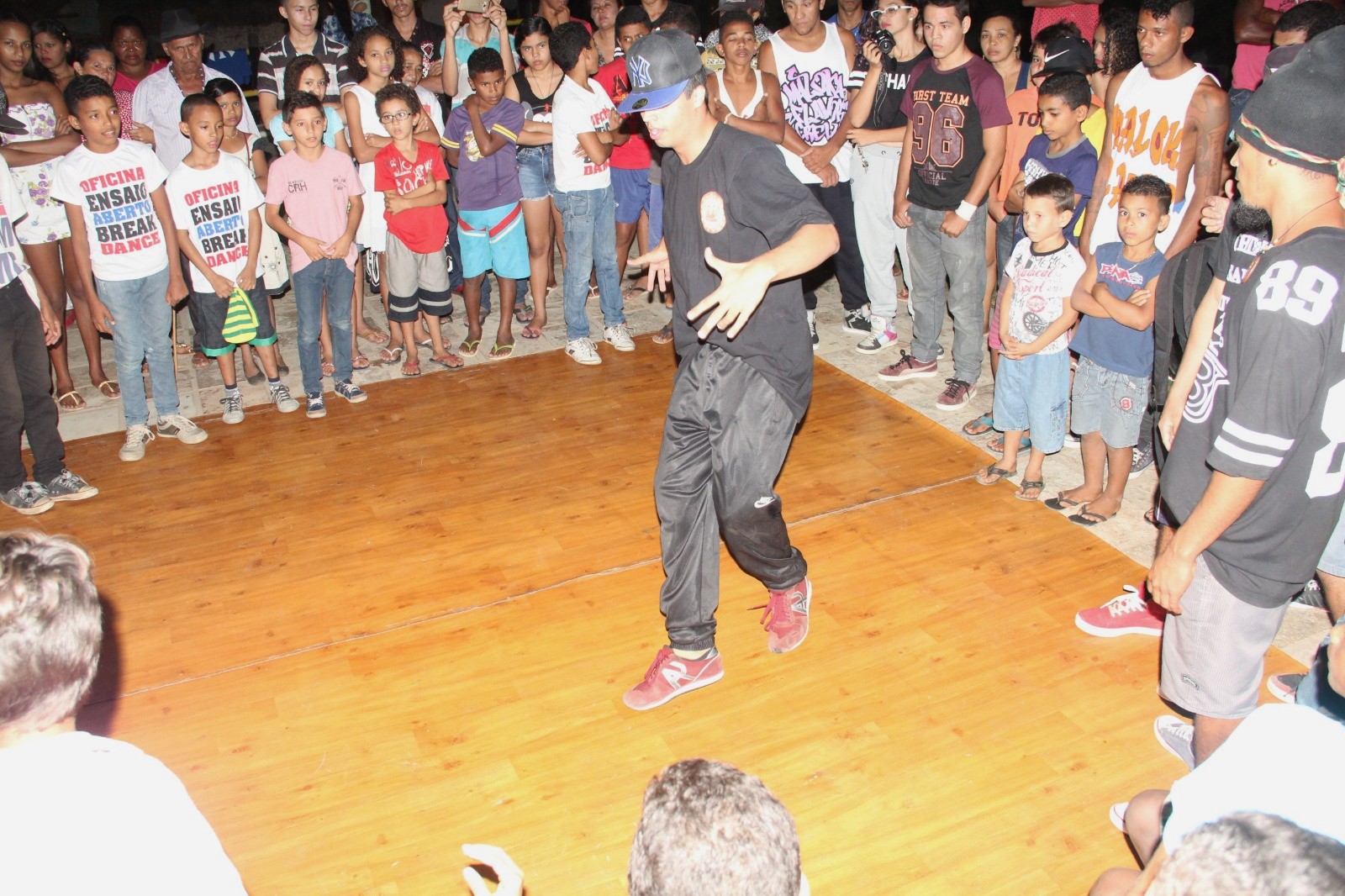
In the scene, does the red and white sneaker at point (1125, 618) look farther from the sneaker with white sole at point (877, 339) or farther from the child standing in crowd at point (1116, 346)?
the sneaker with white sole at point (877, 339)

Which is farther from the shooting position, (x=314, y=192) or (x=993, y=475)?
(x=314, y=192)

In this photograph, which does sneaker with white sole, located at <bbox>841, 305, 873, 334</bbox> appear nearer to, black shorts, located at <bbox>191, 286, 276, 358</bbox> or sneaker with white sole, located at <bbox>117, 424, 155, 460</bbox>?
black shorts, located at <bbox>191, 286, 276, 358</bbox>

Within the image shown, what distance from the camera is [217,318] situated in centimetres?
506

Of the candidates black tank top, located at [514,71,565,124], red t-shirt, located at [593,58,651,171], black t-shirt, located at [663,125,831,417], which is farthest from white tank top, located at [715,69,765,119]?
black t-shirt, located at [663,125,831,417]

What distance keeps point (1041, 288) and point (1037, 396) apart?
44cm

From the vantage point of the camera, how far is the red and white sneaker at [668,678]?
10.3 feet

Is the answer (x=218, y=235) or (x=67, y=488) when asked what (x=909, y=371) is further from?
(x=67, y=488)

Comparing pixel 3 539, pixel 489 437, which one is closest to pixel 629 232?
pixel 489 437

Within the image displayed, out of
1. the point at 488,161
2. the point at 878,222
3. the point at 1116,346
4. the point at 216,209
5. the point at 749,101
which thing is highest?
the point at 749,101

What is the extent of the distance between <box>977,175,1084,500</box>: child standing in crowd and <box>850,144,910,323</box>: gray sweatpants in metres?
1.31

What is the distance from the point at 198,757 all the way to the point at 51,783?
6.21ft

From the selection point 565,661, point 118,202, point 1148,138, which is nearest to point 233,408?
point 118,202

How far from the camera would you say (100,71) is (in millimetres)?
5766

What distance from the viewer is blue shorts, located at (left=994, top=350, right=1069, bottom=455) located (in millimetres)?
4070
